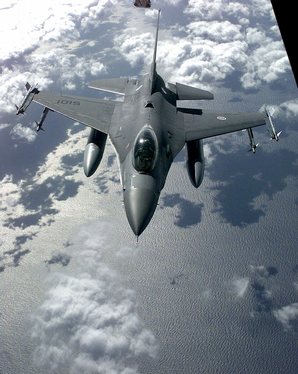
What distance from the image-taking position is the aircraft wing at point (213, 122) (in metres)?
29.4

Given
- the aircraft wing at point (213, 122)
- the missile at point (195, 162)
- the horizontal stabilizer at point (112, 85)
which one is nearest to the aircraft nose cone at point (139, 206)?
the missile at point (195, 162)

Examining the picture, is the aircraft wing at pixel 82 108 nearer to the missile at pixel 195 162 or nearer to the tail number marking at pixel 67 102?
the tail number marking at pixel 67 102

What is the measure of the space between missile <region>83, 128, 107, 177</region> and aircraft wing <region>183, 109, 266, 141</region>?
8935mm

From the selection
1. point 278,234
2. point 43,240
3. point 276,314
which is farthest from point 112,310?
point 278,234

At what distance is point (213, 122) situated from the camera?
31094 millimetres

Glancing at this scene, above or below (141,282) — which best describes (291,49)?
above

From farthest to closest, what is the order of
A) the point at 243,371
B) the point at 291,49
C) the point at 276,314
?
the point at 276,314
the point at 243,371
the point at 291,49

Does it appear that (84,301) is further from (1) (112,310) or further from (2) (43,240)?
(2) (43,240)

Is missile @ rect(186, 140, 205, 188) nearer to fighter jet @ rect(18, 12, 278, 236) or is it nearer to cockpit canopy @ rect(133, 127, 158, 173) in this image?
fighter jet @ rect(18, 12, 278, 236)

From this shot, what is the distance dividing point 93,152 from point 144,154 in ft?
32.3

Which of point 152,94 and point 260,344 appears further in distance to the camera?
point 260,344

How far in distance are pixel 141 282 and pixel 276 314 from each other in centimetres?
5931

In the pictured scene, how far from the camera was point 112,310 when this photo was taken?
127812 mm

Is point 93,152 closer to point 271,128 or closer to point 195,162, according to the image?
point 195,162
